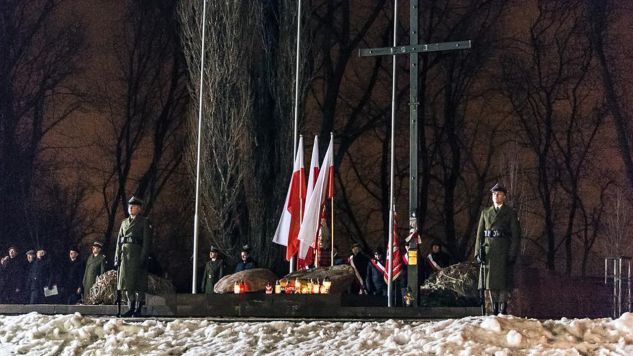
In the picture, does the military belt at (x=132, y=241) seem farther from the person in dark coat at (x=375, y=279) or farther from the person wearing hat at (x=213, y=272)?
the person in dark coat at (x=375, y=279)

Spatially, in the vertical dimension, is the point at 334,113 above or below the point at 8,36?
below

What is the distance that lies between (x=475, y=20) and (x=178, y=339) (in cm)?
2306

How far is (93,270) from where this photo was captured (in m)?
18.4

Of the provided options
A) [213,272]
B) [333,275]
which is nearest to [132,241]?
[333,275]

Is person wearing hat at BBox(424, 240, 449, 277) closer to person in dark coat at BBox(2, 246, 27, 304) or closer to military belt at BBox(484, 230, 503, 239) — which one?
military belt at BBox(484, 230, 503, 239)

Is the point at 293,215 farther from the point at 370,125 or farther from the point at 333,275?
the point at 370,125

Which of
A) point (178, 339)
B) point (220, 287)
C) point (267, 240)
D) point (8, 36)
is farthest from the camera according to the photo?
point (8, 36)

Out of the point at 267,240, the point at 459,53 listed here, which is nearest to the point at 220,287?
the point at 267,240

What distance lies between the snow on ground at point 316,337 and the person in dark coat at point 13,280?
29.0 feet

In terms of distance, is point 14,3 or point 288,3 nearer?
point 288,3

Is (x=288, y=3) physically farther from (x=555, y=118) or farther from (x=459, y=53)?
(x=555, y=118)

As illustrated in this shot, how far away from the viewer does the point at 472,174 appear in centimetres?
3203

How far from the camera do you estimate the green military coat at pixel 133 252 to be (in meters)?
14.0

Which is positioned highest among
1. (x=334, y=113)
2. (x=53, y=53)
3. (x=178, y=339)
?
(x=53, y=53)
